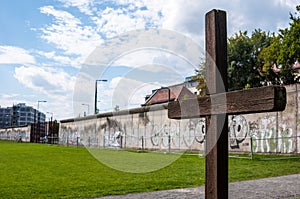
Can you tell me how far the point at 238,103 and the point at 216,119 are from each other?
0.72ft

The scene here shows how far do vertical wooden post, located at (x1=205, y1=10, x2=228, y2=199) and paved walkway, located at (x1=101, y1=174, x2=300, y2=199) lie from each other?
4073 millimetres

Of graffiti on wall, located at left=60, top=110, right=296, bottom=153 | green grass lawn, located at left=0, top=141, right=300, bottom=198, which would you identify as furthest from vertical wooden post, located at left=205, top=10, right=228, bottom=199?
graffiti on wall, located at left=60, top=110, right=296, bottom=153

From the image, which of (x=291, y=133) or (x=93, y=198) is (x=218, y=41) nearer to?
(x=93, y=198)

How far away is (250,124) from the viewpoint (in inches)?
714

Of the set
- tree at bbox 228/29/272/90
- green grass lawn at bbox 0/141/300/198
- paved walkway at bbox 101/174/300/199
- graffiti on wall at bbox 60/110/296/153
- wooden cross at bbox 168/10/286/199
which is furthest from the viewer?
tree at bbox 228/29/272/90

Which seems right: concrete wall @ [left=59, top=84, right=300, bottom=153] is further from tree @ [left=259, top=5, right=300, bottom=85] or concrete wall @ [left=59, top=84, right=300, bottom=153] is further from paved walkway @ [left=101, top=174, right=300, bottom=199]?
tree @ [left=259, top=5, right=300, bottom=85]

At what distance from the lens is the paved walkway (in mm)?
6762

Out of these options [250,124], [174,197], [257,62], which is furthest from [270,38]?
[174,197]

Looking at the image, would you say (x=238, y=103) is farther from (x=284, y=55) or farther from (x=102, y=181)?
(x=284, y=55)

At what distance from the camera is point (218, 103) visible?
9.29ft

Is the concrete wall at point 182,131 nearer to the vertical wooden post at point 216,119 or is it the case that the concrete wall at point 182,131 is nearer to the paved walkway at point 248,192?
the paved walkway at point 248,192

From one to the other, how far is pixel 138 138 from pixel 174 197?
69.6ft

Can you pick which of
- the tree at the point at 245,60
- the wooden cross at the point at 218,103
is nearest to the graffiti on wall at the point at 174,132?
the wooden cross at the point at 218,103

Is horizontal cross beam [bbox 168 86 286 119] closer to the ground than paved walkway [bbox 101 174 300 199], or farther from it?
farther from it
